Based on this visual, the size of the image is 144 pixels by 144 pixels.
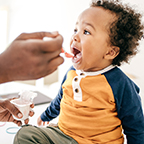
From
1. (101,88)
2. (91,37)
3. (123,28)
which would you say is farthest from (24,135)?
(123,28)

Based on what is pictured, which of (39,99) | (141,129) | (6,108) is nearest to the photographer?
(141,129)

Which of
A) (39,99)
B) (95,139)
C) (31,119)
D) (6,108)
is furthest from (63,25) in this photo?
(95,139)

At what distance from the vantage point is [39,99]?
170cm

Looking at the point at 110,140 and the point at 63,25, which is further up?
the point at 63,25

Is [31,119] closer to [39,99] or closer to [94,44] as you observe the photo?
[39,99]

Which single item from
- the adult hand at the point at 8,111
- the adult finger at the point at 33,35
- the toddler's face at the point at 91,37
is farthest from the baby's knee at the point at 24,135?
the adult finger at the point at 33,35

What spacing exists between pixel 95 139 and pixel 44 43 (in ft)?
1.98

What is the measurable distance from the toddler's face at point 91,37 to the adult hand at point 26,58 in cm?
34

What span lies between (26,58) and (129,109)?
57 centimetres

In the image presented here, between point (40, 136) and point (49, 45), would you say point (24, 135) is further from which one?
point (49, 45)

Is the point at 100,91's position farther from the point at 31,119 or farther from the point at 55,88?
the point at 55,88

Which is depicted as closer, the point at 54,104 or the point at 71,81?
the point at 71,81

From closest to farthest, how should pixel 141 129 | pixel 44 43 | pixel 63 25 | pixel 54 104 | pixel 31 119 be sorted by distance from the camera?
1. pixel 44 43
2. pixel 141 129
3. pixel 54 104
4. pixel 31 119
5. pixel 63 25

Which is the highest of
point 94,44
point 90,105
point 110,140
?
point 94,44
